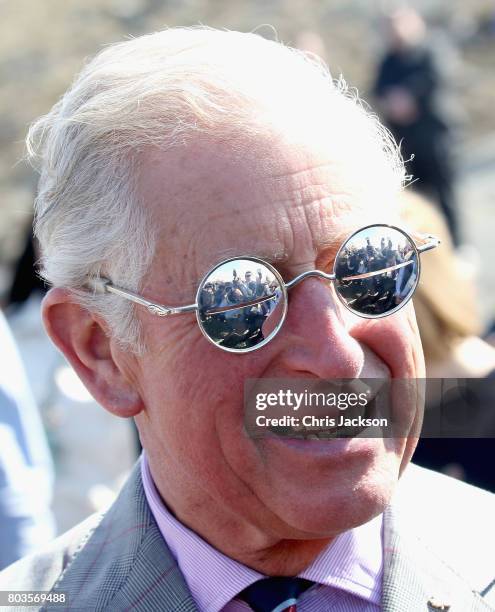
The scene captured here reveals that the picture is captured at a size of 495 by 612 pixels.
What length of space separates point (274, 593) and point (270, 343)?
0.52 metres

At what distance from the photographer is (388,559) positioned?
1.81 metres

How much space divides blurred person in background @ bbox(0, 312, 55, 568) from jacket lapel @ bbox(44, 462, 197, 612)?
2.22ft

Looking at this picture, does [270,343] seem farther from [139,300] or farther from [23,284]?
[23,284]

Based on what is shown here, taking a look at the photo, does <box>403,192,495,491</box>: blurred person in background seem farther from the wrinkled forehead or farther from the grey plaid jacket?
the wrinkled forehead

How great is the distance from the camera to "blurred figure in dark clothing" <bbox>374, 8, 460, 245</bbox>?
23.9ft

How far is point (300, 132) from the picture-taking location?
1729 mm

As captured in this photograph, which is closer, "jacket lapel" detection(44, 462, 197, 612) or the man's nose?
the man's nose

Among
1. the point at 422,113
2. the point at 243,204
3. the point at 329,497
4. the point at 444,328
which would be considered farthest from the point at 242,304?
the point at 422,113

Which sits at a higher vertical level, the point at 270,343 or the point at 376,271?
the point at 376,271

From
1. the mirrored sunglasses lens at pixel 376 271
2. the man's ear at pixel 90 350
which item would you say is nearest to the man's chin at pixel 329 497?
the mirrored sunglasses lens at pixel 376 271

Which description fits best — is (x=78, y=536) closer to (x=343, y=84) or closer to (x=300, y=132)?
(x=300, y=132)

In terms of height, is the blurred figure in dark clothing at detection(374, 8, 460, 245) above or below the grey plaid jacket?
above

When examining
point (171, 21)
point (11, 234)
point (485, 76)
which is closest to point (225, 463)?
point (11, 234)

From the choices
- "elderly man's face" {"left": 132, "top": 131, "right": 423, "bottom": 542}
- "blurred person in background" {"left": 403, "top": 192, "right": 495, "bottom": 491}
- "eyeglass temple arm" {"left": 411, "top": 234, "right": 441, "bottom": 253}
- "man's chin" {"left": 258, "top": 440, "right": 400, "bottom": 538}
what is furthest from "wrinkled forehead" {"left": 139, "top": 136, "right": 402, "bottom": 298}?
"blurred person in background" {"left": 403, "top": 192, "right": 495, "bottom": 491}
